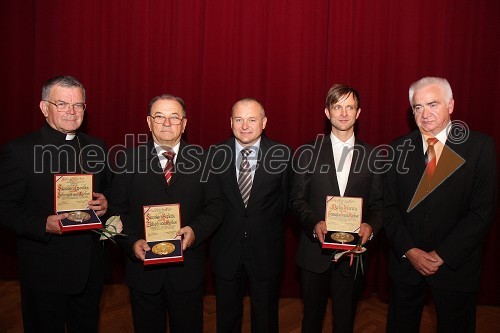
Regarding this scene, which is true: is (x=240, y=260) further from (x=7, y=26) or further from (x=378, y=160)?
(x=7, y=26)

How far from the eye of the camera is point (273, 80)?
145 inches

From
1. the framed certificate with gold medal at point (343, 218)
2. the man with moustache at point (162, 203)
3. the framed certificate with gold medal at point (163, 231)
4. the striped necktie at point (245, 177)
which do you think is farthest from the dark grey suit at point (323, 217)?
the framed certificate with gold medal at point (163, 231)

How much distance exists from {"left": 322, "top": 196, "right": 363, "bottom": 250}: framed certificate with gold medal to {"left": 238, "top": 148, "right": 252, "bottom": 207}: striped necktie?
546 mm

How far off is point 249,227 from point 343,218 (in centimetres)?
61

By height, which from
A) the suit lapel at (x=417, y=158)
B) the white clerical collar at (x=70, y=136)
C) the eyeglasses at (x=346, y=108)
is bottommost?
the suit lapel at (x=417, y=158)

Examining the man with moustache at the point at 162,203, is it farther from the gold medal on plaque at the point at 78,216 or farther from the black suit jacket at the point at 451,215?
the black suit jacket at the point at 451,215

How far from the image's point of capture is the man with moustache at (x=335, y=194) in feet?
7.76

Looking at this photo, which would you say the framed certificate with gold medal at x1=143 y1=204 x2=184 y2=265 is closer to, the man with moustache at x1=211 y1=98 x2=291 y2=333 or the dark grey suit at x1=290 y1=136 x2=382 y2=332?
the man with moustache at x1=211 y1=98 x2=291 y2=333

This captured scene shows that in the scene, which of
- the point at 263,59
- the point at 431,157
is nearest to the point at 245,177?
the point at 431,157

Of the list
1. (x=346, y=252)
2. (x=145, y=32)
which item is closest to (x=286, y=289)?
(x=346, y=252)

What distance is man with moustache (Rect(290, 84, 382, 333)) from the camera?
7.76 ft

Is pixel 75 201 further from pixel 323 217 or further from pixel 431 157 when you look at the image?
pixel 431 157

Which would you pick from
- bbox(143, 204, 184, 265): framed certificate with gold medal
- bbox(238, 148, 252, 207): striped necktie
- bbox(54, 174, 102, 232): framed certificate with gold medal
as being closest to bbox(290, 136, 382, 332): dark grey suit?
bbox(238, 148, 252, 207): striped necktie

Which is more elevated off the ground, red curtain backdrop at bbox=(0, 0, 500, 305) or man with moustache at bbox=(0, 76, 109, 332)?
red curtain backdrop at bbox=(0, 0, 500, 305)
